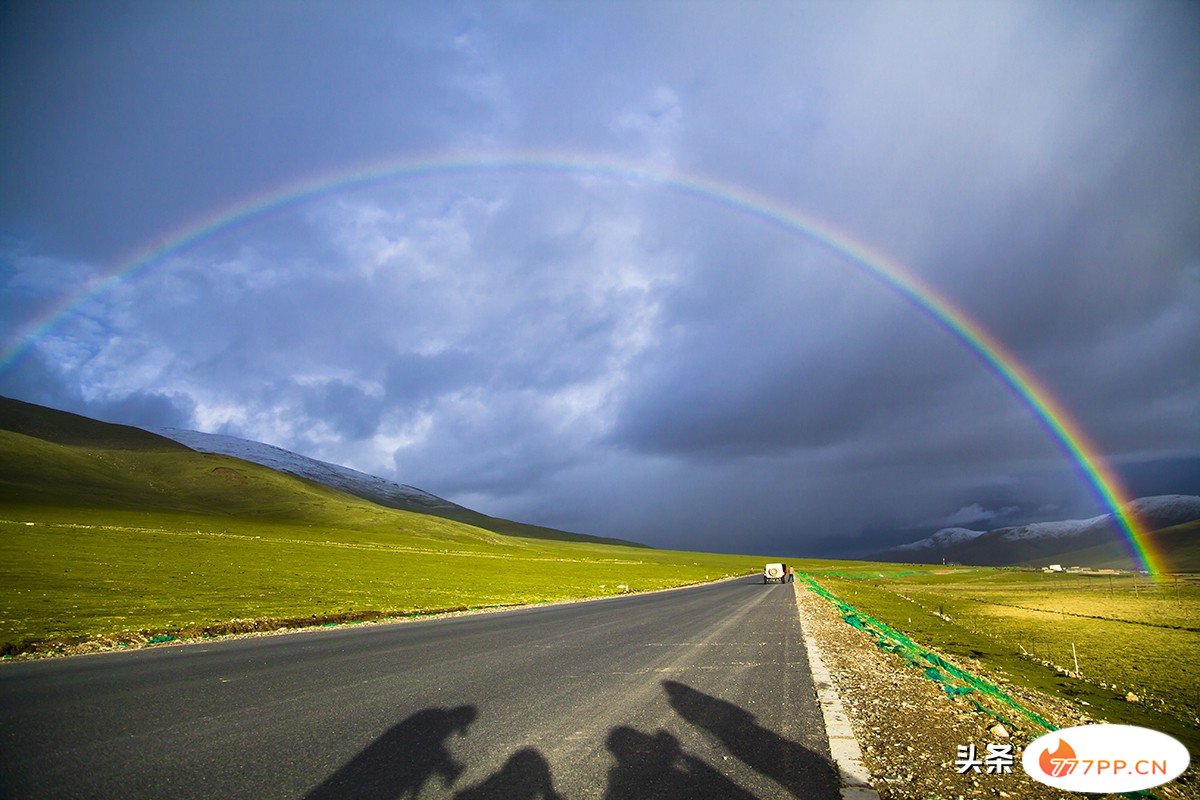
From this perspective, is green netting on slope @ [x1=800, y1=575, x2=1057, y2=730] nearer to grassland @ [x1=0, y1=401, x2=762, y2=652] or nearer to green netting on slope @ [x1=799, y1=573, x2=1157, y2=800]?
green netting on slope @ [x1=799, y1=573, x2=1157, y2=800]

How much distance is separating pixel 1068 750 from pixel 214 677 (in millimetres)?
14034

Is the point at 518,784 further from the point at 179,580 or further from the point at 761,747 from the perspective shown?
the point at 179,580

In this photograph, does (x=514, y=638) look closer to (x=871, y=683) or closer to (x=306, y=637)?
(x=306, y=637)

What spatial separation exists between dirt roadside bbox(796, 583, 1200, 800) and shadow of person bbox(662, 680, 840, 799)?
571mm

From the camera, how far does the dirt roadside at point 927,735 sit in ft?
20.1

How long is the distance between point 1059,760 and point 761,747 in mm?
3230

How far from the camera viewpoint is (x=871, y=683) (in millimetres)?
11781

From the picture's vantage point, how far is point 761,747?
756 centimetres

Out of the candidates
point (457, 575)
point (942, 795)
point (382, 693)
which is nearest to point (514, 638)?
point (382, 693)

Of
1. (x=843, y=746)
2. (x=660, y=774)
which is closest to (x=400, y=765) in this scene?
(x=660, y=774)

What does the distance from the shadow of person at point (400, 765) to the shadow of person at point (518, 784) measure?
42cm

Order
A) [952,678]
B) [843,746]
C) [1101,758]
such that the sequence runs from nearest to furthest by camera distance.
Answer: [1101,758] < [843,746] < [952,678]

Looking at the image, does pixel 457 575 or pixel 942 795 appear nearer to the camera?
pixel 942 795

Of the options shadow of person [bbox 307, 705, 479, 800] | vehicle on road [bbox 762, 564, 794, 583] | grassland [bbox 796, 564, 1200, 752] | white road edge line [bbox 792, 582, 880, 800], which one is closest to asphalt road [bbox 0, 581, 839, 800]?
shadow of person [bbox 307, 705, 479, 800]
